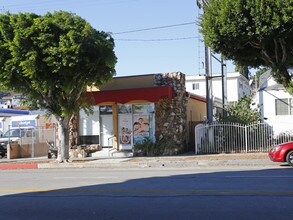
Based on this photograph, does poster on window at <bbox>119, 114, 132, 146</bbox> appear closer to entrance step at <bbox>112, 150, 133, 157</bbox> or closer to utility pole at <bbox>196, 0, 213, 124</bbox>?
entrance step at <bbox>112, 150, 133, 157</bbox>

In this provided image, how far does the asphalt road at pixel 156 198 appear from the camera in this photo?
7766 millimetres

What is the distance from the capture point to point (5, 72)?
19.5m

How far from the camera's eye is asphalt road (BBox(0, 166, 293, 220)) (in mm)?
7766

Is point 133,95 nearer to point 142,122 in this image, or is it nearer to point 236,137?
point 142,122

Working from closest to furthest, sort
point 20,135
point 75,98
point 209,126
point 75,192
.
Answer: point 75,192 < point 75,98 < point 209,126 < point 20,135

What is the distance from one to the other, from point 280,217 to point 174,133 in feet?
57.1

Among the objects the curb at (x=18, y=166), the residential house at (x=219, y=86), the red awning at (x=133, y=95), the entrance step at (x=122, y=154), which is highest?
the residential house at (x=219, y=86)

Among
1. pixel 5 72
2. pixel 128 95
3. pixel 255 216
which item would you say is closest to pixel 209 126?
pixel 128 95

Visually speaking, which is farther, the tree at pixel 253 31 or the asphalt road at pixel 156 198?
the tree at pixel 253 31

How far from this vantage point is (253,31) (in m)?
17.8

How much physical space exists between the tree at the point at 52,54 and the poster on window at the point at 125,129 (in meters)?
4.40

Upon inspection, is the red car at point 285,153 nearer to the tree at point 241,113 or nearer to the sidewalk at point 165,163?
the sidewalk at point 165,163

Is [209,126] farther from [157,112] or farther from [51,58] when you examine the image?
[51,58]

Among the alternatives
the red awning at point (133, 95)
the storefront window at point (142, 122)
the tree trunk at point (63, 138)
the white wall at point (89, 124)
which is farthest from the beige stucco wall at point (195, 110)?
the tree trunk at point (63, 138)
